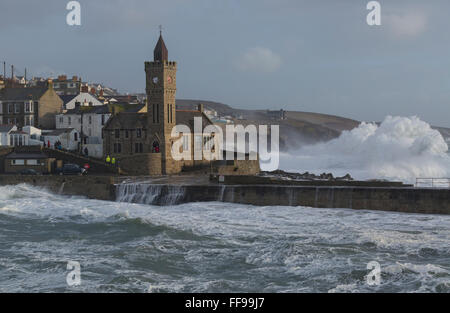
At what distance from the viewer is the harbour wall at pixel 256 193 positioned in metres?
36.5

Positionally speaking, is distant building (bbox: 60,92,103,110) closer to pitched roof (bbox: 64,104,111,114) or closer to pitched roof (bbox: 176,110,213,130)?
pitched roof (bbox: 64,104,111,114)

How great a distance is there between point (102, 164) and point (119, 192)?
833 cm

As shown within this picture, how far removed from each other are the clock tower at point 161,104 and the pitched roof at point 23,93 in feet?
71.5

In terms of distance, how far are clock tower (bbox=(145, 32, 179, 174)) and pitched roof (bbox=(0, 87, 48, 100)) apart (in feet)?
71.5

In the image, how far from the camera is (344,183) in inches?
1614

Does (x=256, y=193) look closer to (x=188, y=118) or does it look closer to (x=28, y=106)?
(x=188, y=118)

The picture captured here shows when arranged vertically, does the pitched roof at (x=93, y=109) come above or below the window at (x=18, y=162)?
above

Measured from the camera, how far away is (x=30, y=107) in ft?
225

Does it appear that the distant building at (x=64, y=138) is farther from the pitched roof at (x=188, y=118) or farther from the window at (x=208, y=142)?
the window at (x=208, y=142)

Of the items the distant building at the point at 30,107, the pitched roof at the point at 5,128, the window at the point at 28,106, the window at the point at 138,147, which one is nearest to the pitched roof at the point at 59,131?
the pitched roof at the point at 5,128

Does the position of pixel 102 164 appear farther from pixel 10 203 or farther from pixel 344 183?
pixel 344 183

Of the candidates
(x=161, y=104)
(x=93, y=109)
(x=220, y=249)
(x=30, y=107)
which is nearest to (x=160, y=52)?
(x=161, y=104)

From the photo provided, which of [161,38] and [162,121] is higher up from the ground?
[161,38]
